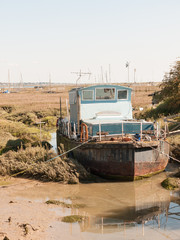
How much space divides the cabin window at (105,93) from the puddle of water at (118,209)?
509cm

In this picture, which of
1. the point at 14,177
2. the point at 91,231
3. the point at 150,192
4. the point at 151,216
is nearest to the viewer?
the point at 91,231

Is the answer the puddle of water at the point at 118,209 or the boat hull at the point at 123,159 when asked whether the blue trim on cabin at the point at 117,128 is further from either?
the puddle of water at the point at 118,209

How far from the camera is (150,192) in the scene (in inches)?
478

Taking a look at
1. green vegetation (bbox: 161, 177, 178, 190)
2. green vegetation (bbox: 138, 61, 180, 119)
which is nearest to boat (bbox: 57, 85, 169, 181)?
green vegetation (bbox: 161, 177, 178, 190)

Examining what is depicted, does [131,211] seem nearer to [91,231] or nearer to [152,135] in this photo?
[91,231]

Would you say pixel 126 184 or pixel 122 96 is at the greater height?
pixel 122 96

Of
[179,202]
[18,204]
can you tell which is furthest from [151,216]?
[18,204]

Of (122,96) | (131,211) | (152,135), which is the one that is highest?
(122,96)

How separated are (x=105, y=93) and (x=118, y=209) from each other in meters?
7.84

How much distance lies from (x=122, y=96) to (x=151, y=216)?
27.9 ft

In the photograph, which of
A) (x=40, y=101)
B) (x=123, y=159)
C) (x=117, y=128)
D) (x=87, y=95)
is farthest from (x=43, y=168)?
(x=40, y=101)

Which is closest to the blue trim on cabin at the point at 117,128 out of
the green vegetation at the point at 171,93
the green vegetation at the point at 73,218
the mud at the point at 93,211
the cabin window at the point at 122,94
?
the mud at the point at 93,211

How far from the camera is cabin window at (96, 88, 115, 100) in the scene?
1677 centimetres

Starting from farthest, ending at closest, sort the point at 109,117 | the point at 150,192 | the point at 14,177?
the point at 109,117 < the point at 14,177 < the point at 150,192
